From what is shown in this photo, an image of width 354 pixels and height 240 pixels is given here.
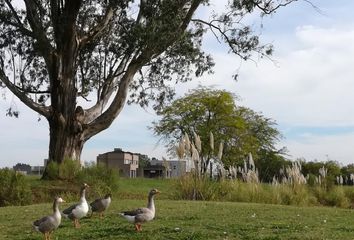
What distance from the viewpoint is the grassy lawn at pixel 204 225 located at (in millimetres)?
8359

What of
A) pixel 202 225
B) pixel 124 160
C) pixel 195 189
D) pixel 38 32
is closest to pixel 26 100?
pixel 38 32

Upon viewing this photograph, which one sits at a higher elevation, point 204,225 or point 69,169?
point 69,169

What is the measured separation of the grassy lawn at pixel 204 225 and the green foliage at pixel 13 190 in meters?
4.39

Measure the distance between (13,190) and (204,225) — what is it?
9.18m

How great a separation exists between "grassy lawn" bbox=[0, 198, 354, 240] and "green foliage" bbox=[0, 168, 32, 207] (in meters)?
4.39

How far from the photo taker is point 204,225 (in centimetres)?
945

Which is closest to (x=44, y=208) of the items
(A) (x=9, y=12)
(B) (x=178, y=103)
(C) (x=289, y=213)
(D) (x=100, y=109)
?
(C) (x=289, y=213)

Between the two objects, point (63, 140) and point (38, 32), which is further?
point (63, 140)

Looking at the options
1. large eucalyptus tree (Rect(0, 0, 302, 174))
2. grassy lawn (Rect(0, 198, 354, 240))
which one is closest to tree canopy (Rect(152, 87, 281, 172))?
large eucalyptus tree (Rect(0, 0, 302, 174))

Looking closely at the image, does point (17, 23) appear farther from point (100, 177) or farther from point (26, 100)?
point (100, 177)

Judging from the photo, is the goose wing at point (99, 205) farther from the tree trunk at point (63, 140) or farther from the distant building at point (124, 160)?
the distant building at point (124, 160)

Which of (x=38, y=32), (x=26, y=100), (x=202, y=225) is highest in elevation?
(x=38, y=32)

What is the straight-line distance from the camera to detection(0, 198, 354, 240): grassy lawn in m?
8.36

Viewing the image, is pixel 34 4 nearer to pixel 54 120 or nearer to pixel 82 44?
pixel 82 44
